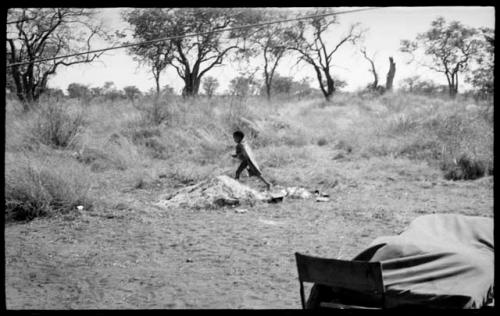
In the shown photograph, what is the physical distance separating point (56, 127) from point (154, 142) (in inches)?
105

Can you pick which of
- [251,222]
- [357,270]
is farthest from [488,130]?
[357,270]

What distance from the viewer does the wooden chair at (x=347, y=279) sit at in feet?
7.68

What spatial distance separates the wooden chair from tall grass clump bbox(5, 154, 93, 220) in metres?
5.25

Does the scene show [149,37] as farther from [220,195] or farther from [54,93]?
[220,195]

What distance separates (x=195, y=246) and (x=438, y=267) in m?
3.54

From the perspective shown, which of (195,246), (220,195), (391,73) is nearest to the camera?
(195,246)

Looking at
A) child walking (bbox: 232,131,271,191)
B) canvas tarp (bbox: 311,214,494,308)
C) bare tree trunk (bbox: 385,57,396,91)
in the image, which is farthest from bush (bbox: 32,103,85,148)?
bare tree trunk (bbox: 385,57,396,91)

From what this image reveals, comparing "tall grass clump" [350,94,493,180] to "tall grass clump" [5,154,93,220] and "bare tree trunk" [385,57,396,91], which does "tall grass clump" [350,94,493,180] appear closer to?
"tall grass clump" [5,154,93,220]

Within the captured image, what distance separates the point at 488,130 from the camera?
11656 mm

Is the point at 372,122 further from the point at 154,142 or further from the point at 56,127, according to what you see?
the point at 56,127

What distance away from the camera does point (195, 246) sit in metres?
5.50

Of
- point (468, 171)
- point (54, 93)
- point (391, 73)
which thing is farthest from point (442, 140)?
point (391, 73)

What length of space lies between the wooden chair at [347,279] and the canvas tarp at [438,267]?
161mm

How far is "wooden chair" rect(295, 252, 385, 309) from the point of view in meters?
2.34
